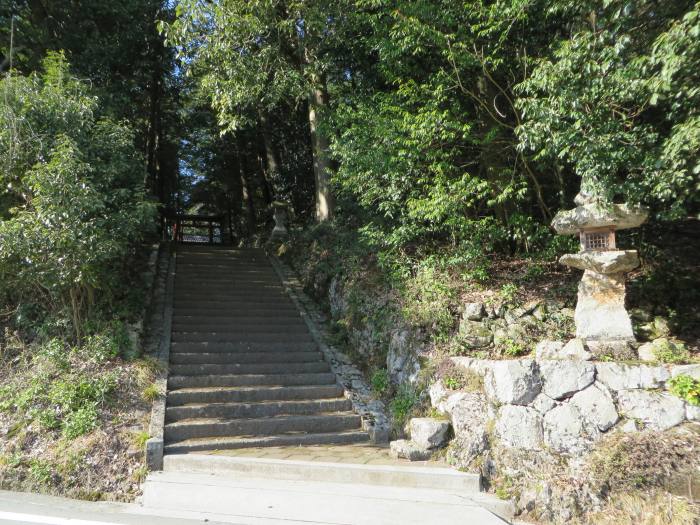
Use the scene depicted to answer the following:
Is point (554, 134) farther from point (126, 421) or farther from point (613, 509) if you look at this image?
point (126, 421)

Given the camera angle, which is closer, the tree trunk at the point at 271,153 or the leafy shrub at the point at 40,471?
the leafy shrub at the point at 40,471

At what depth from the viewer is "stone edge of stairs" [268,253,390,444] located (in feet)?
22.7

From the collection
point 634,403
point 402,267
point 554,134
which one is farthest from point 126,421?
point 554,134

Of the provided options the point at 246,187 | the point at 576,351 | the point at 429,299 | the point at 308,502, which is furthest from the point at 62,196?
the point at 246,187

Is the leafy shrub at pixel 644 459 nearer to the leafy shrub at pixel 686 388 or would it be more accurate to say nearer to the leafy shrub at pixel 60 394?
the leafy shrub at pixel 686 388

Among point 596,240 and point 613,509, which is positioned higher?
point 596,240

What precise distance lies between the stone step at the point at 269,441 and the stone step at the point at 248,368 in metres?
1.54

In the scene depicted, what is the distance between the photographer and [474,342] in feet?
22.0

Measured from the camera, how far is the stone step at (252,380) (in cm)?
742

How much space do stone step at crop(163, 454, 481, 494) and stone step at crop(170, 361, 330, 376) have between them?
6.49ft

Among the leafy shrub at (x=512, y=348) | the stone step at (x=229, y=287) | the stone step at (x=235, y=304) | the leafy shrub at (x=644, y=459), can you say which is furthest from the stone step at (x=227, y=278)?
the leafy shrub at (x=644, y=459)

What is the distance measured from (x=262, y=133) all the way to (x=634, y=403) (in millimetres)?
15882

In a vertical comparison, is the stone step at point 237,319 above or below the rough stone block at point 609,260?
below

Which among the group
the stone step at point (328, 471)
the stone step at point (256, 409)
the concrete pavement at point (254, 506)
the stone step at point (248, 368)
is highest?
the stone step at point (248, 368)
